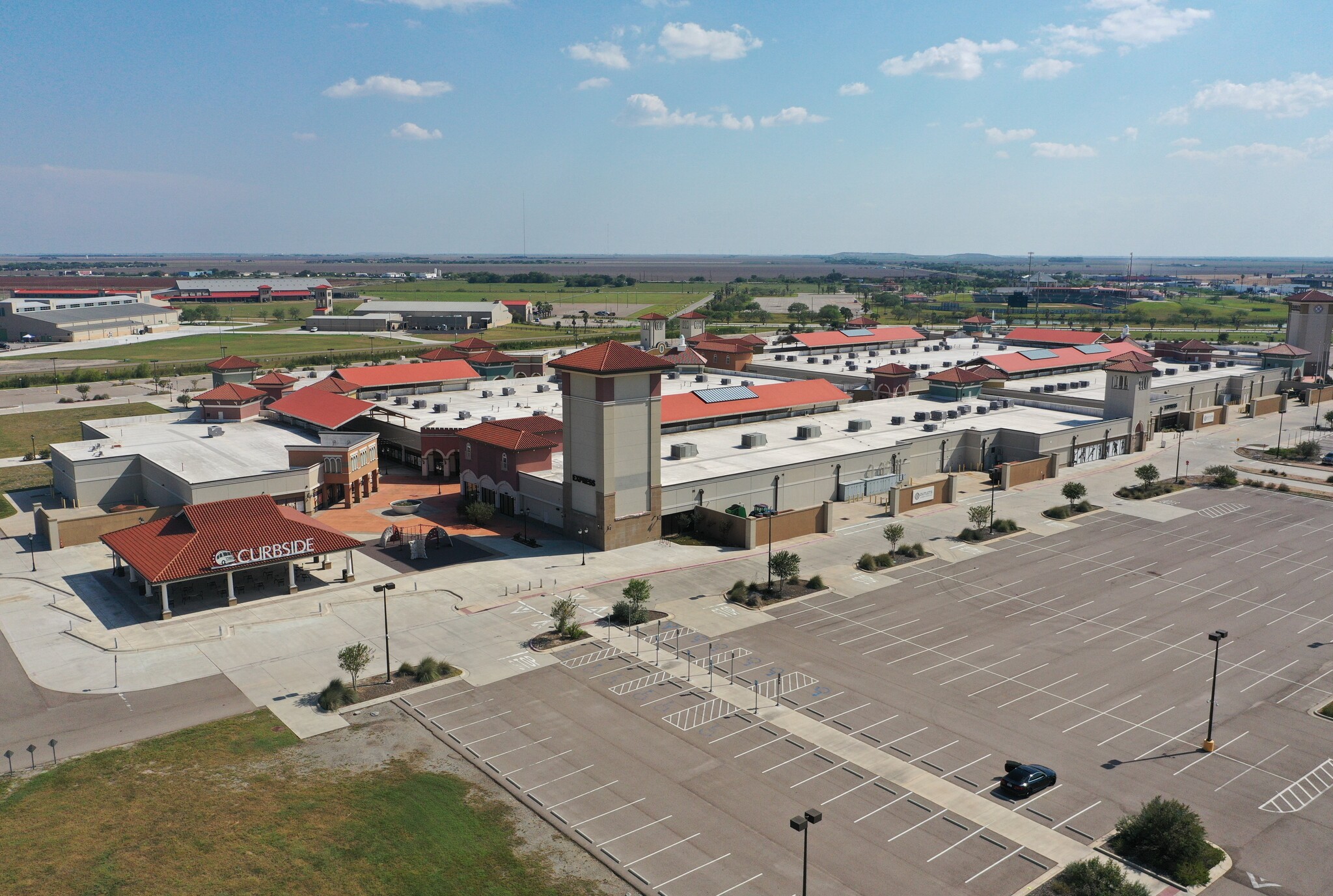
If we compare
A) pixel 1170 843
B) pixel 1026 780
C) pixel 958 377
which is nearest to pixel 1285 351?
pixel 958 377

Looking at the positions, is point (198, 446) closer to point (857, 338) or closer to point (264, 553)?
point (264, 553)

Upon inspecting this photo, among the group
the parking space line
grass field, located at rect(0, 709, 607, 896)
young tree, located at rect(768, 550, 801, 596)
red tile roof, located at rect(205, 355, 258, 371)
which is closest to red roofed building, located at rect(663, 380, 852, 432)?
young tree, located at rect(768, 550, 801, 596)

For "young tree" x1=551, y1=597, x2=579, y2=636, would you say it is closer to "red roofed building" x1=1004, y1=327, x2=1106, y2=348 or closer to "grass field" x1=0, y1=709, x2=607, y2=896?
"grass field" x1=0, y1=709, x2=607, y2=896

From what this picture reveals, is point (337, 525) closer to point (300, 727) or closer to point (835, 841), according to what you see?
point (300, 727)

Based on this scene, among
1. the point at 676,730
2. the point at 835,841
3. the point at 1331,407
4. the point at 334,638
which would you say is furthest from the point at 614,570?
the point at 1331,407

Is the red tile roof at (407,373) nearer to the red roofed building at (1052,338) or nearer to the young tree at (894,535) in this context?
the young tree at (894,535)
